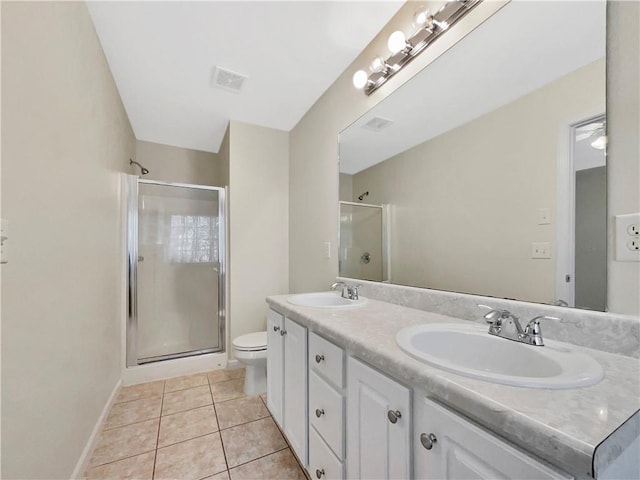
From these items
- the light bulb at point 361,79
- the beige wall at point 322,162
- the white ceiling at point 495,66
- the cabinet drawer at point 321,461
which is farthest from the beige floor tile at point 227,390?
the light bulb at point 361,79

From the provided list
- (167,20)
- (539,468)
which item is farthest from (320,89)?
(539,468)

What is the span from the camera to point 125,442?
5.04ft

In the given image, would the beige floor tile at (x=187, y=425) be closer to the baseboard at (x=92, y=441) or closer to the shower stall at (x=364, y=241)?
the baseboard at (x=92, y=441)

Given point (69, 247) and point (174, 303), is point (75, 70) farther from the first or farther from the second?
point (174, 303)

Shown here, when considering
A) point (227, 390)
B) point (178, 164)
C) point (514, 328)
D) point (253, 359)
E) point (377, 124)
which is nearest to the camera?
point (514, 328)

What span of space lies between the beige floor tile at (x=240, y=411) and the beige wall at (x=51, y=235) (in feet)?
2.33

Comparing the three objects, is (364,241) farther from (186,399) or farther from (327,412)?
(186,399)

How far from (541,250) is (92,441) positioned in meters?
2.37

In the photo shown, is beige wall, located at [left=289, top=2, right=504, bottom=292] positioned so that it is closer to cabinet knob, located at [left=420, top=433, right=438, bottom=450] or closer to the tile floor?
the tile floor

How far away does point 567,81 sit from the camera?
2.79ft

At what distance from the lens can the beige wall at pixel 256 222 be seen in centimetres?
253

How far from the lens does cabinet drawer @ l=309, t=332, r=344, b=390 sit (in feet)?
3.16

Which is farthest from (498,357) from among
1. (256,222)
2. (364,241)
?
(256,222)

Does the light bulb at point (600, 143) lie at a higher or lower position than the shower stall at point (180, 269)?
higher
